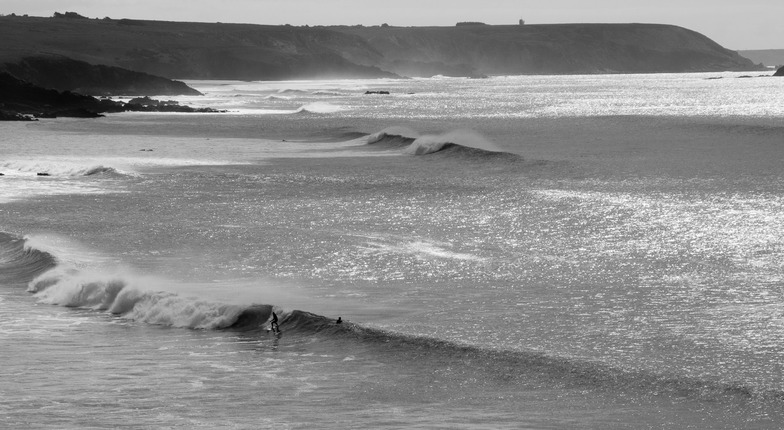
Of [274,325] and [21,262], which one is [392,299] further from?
[21,262]

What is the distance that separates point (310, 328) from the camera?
47.1ft

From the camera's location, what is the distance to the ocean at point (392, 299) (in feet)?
37.1

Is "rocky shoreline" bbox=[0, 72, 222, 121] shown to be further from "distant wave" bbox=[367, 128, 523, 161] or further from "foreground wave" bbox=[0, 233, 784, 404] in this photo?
"foreground wave" bbox=[0, 233, 784, 404]

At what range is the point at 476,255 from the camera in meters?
20.0

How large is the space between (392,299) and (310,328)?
2111 millimetres

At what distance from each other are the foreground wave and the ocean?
0.04 metres

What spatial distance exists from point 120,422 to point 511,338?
4861 mm

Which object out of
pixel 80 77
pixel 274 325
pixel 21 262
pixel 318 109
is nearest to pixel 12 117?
pixel 318 109

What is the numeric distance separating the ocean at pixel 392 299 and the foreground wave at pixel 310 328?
36 millimetres

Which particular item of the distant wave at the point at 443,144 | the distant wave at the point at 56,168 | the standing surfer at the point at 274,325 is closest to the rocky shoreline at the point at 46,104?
the distant wave at the point at 443,144

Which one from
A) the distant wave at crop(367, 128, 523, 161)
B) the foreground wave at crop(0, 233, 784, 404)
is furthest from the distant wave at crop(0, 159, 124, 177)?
the foreground wave at crop(0, 233, 784, 404)

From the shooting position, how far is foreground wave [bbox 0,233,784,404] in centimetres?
1167

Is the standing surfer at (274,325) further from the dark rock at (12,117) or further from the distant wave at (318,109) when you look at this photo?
the distant wave at (318,109)

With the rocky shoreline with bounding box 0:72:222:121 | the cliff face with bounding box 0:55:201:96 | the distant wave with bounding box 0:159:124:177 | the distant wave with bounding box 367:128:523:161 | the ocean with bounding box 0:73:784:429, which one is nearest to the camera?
the ocean with bounding box 0:73:784:429
